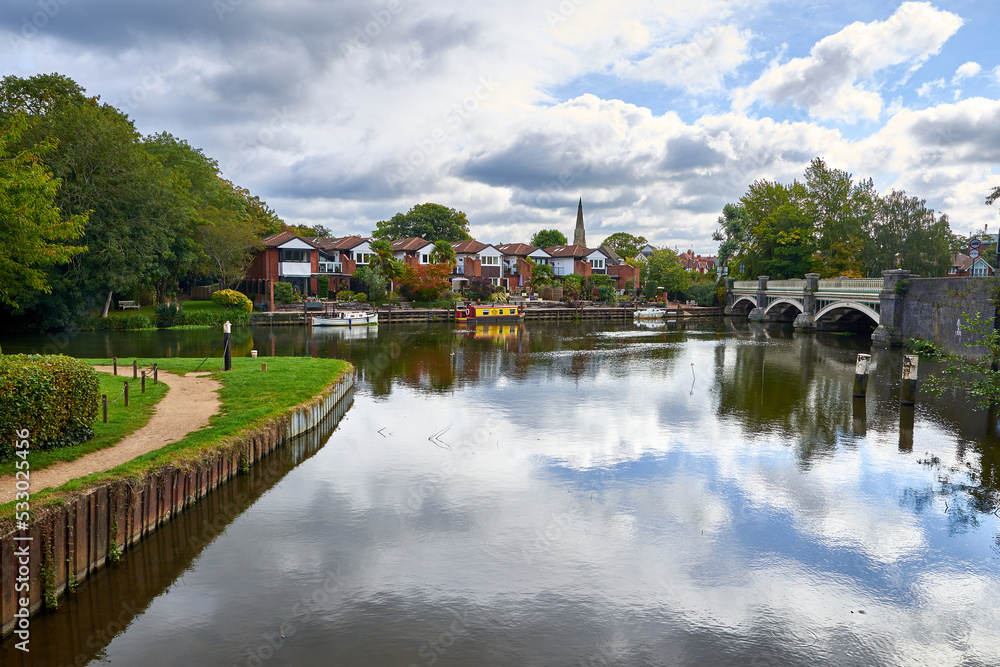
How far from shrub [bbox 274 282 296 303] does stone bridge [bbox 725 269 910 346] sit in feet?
187

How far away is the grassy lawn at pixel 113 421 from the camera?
41.2 ft

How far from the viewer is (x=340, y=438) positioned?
21.0m

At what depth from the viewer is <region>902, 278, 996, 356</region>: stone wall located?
124ft

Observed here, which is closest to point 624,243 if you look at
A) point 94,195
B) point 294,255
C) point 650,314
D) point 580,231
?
point 580,231

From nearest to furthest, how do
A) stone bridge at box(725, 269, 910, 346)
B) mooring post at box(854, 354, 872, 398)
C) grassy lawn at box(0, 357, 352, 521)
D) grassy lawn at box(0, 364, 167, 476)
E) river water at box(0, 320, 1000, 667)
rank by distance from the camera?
river water at box(0, 320, 1000, 667) → grassy lawn at box(0, 357, 352, 521) → grassy lawn at box(0, 364, 167, 476) → mooring post at box(854, 354, 872, 398) → stone bridge at box(725, 269, 910, 346)

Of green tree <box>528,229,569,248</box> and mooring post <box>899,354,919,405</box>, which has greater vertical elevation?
green tree <box>528,229,569,248</box>

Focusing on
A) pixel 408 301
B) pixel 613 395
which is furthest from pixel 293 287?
pixel 613 395

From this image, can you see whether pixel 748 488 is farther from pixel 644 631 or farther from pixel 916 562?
pixel 644 631

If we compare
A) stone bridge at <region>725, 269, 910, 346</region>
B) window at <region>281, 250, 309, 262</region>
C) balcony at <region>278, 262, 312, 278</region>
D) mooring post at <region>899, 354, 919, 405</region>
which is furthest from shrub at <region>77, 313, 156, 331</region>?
stone bridge at <region>725, 269, 910, 346</region>

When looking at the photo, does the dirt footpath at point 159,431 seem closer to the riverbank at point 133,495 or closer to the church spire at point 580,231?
the riverbank at point 133,495

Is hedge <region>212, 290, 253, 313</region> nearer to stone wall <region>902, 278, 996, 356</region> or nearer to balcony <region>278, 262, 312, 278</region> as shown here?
balcony <region>278, 262, 312, 278</region>

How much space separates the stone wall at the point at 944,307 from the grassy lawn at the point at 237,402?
116 ft

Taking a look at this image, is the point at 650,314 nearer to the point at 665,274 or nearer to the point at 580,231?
the point at 665,274

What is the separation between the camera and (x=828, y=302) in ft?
203
